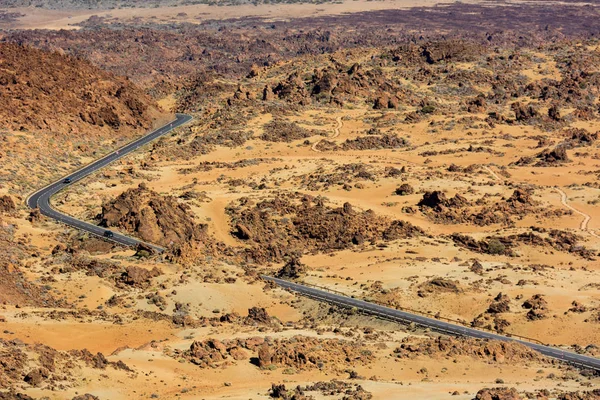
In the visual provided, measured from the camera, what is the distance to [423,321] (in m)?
67.7

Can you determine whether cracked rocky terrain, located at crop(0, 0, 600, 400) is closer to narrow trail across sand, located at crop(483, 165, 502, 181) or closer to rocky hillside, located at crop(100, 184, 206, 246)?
rocky hillside, located at crop(100, 184, 206, 246)

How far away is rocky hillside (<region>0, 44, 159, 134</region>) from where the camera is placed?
407 feet

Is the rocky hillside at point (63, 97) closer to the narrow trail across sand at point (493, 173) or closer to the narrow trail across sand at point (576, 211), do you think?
the narrow trail across sand at point (493, 173)

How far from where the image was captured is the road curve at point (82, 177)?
284ft

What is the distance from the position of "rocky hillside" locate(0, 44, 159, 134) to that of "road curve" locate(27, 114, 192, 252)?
415cm

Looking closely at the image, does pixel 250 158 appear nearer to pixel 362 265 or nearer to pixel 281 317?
pixel 362 265

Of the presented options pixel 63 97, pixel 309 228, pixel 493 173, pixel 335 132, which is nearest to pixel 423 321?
pixel 309 228

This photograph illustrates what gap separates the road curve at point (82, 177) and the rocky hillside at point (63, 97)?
4145 mm

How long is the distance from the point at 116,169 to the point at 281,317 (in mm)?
51897

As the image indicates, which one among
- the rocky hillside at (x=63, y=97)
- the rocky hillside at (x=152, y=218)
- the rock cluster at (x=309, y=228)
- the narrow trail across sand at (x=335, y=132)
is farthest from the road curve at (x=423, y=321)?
the rocky hillside at (x=63, y=97)

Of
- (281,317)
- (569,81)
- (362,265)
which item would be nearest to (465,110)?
(569,81)

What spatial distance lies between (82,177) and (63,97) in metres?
28.1

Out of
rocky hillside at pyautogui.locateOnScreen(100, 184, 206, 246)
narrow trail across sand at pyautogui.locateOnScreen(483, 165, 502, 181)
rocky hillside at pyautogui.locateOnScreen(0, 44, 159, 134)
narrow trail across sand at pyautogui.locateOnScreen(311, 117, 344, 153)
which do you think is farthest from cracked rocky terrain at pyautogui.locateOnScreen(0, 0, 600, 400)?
narrow trail across sand at pyautogui.locateOnScreen(483, 165, 502, 181)

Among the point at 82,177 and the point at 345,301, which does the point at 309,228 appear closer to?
the point at 345,301
